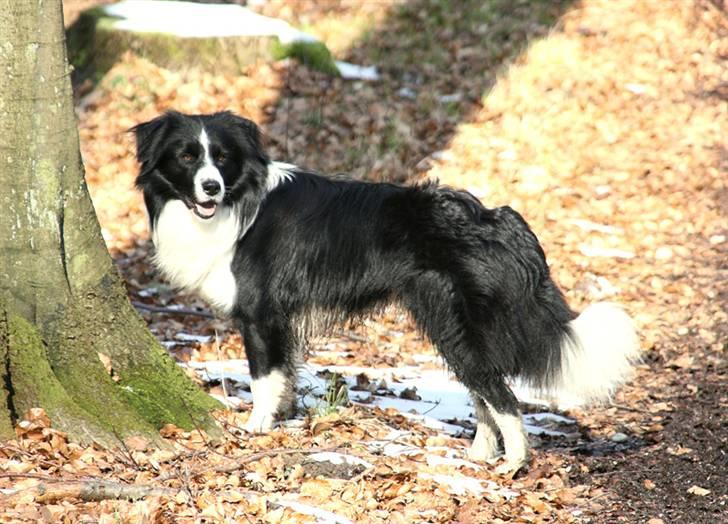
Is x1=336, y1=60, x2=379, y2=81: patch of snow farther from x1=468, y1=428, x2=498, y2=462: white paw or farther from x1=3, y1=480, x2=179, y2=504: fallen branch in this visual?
x1=3, y1=480, x2=179, y2=504: fallen branch

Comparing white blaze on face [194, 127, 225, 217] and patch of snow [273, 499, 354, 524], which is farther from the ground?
white blaze on face [194, 127, 225, 217]

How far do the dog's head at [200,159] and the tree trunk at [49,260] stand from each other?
939mm

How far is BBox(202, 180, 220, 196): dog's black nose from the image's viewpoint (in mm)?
5438

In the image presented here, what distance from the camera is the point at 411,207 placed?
5340 millimetres

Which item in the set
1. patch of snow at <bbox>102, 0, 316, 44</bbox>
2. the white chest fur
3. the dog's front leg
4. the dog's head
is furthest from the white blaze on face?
patch of snow at <bbox>102, 0, 316, 44</bbox>

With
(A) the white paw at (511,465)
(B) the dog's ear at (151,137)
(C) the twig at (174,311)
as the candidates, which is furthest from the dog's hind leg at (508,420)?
(C) the twig at (174,311)

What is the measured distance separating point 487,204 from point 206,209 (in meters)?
4.92

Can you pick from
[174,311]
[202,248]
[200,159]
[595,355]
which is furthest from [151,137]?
[595,355]

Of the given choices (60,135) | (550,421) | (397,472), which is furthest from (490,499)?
(60,135)

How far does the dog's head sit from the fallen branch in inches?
79.3

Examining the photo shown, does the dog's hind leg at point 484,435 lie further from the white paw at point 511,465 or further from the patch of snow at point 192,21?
the patch of snow at point 192,21

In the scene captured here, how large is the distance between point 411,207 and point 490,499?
161 cm

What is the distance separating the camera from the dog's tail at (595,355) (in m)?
5.25

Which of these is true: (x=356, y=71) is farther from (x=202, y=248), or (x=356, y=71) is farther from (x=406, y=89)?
(x=202, y=248)
